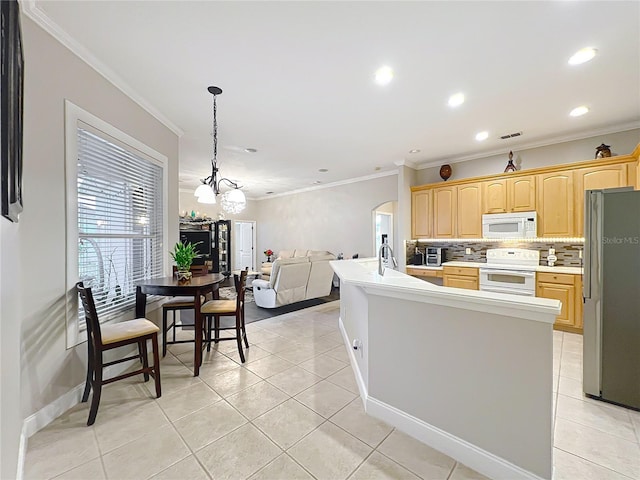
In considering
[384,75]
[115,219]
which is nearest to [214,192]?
[115,219]

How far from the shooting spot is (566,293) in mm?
3674

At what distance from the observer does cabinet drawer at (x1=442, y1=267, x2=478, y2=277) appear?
446 cm

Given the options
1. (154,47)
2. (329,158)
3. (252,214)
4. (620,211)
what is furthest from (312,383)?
(252,214)

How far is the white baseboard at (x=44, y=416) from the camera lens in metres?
1.61

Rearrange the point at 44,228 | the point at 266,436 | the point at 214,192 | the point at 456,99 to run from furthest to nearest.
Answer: the point at 214,192
the point at 456,99
the point at 44,228
the point at 266,436

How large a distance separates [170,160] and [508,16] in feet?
12.3

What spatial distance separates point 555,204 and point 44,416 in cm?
601

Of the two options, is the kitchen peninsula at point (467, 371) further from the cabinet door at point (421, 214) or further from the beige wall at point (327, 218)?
the beige wall at point (327, 218)

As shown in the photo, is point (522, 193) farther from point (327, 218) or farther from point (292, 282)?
point (327, 218)

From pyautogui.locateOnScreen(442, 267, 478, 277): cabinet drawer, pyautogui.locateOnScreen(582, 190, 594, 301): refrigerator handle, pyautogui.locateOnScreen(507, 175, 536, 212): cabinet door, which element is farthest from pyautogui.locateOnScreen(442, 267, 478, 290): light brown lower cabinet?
pyautogui.locateOnScreen(582, 190, 594, 301): refrigerator handle

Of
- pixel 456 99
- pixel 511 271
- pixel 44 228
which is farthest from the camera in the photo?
pixel 511 271

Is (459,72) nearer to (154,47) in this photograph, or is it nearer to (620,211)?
(620,211)

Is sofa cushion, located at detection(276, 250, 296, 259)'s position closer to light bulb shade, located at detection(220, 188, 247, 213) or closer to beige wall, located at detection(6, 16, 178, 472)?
light bulb shade, located at detection(220, 188, 247, 213)

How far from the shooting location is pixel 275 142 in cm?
430
